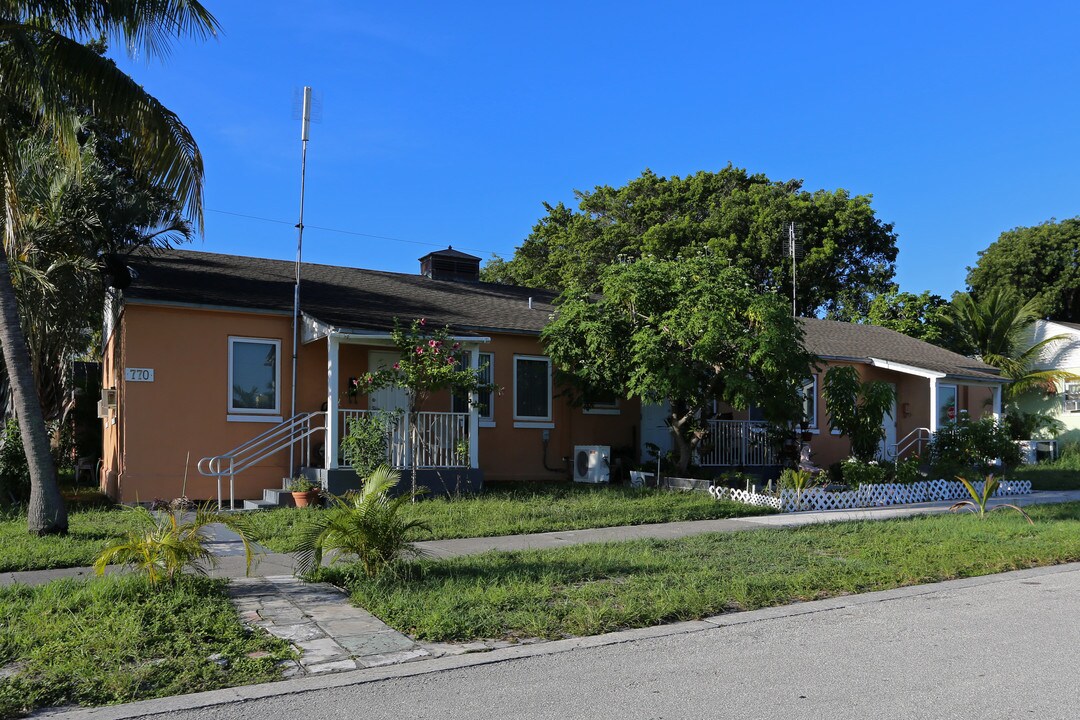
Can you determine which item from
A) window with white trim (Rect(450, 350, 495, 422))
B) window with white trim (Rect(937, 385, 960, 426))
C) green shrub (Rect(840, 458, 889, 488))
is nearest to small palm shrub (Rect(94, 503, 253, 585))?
window with white trim (Rect(450, 350, 495, 422))

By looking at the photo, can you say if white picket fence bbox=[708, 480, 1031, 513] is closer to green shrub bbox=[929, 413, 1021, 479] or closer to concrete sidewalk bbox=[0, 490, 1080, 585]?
concrete sidewalk bbox=[0, 490, 1080, 585]

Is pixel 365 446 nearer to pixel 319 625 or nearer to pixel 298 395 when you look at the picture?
pixel 298 395

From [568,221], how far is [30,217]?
2611 cm

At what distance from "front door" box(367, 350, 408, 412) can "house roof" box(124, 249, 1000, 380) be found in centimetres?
77

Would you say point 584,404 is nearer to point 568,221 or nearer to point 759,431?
point 759,431

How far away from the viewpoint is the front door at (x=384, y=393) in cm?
1596

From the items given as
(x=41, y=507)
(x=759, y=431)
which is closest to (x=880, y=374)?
(x=759, y=431)

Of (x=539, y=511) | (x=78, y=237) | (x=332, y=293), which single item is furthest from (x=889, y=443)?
(x=78, y=237)

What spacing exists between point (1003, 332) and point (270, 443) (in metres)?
25.4

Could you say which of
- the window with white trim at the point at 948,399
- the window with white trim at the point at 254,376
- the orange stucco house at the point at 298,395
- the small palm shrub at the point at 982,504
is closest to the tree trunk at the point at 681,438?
the orange stucco house at the point at 298,395

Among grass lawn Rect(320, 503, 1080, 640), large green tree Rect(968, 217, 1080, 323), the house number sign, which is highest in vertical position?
large green tree Rect(968, 217, 1080, 323)

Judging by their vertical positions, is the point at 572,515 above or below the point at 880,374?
below

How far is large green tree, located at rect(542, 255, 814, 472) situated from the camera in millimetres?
14688

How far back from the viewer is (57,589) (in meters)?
7.20
